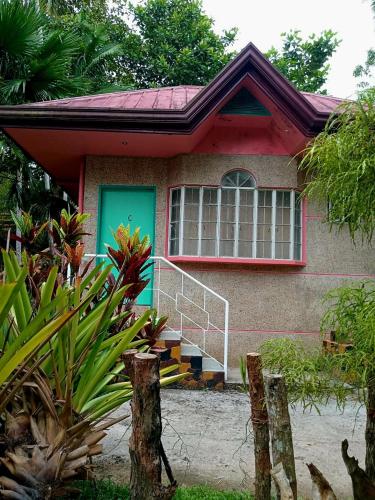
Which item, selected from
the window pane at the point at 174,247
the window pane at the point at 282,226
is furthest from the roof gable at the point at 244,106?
the window pane at the point at 174,247

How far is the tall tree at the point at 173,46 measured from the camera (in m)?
17.4

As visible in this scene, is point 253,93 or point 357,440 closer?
point 357,440

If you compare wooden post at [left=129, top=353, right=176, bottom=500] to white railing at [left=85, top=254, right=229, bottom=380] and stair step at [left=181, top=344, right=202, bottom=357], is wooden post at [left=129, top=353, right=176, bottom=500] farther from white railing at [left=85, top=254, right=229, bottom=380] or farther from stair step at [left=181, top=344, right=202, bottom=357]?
white railing at [left=85, top=254, right=229, bottom=380]

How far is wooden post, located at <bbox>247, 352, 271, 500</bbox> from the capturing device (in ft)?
7.59

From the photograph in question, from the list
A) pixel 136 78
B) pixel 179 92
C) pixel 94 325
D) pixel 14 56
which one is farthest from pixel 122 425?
pixel 136 78

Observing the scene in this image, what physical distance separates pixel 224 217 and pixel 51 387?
5.03 meters

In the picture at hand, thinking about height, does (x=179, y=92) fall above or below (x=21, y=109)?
above

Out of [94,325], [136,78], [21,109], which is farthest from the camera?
[136,78]

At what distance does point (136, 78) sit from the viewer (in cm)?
1848

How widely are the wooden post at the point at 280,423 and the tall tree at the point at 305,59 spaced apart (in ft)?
58.3

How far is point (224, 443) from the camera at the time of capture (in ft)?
12.6

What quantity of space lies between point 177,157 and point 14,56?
522 cm

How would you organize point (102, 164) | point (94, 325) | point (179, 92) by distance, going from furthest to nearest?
Result: point (179, 92) → point (102, 164) → point (94, 325)

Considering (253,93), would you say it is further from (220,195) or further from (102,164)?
(102,164)
